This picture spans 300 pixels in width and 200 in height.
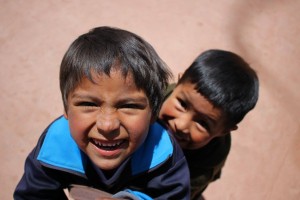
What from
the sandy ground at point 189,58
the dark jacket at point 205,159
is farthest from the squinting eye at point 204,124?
the sandy ground at point 189,58

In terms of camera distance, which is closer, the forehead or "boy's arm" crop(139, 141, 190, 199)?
"boy's arm" crop(139, 141, 190, 199)

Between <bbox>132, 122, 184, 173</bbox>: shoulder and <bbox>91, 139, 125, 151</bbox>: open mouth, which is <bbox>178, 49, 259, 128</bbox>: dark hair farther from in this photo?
<bbox>91, 139, 125, 151</bbox>: open mouth

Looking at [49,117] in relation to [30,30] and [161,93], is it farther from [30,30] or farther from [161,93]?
[161,93]

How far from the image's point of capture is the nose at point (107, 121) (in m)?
0.62

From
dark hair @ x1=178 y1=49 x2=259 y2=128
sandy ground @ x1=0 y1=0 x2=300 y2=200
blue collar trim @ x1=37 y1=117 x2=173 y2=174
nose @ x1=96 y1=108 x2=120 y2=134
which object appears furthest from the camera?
sandy ground @ x1=0 y1=0 x2=300 y2=200

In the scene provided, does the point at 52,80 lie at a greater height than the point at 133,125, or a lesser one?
lesser

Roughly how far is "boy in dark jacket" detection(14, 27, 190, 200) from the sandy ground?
0.61m

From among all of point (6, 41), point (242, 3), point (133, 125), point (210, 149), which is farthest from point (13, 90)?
point (242, 3)

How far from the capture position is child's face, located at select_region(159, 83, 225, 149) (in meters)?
0.97

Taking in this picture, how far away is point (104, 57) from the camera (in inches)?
25.5

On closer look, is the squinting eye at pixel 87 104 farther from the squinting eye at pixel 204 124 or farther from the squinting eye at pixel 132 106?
the squinting eye at pixel 204 124

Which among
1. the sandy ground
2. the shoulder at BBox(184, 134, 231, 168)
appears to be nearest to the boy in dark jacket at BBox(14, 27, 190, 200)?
the shoulder at BBox(184, 134, 231, 168)

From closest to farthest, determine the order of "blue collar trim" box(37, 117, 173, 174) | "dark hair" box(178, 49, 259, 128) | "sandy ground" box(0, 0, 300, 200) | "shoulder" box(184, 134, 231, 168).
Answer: "blue collar trim" box(37, 117, 173, 174), "dark hair" box(178, 49, 259, 128), "shoulder" box(184, 134, 231, 168), "sandy ground" box(0, 0, 300, 200)

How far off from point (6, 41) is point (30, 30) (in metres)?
0.14
